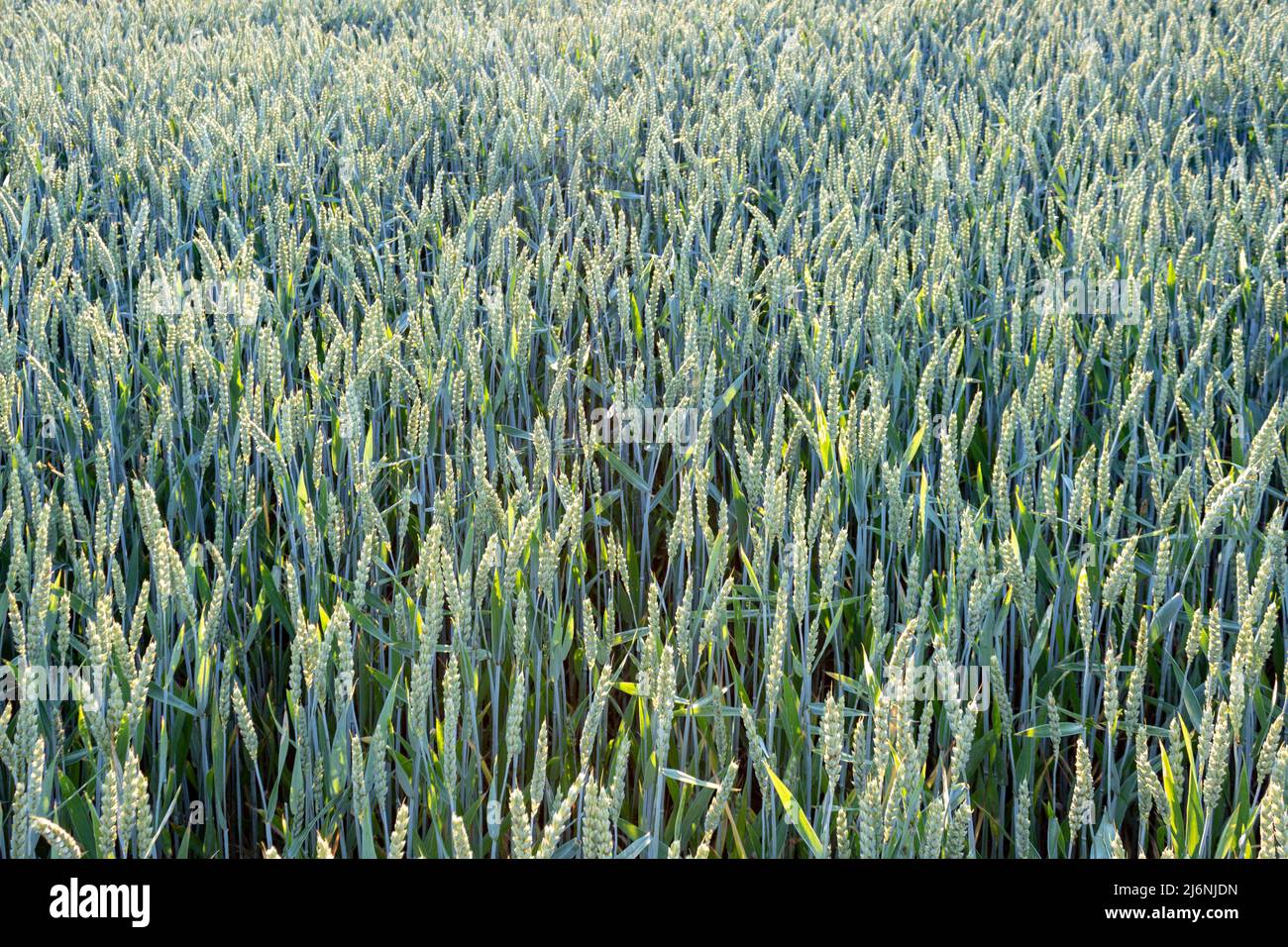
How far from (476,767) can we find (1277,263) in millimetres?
1539

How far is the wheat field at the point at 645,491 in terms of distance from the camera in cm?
84

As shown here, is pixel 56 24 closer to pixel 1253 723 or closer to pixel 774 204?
pixel 774 204

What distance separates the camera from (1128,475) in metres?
1.19

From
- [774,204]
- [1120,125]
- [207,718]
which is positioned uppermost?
[1120,125]

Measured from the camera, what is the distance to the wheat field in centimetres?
84

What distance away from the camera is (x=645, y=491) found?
51.1 inches

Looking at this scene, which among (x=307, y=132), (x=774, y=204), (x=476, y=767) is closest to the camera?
(x=476, y=767)

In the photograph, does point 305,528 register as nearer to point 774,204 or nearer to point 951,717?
point 951,717
